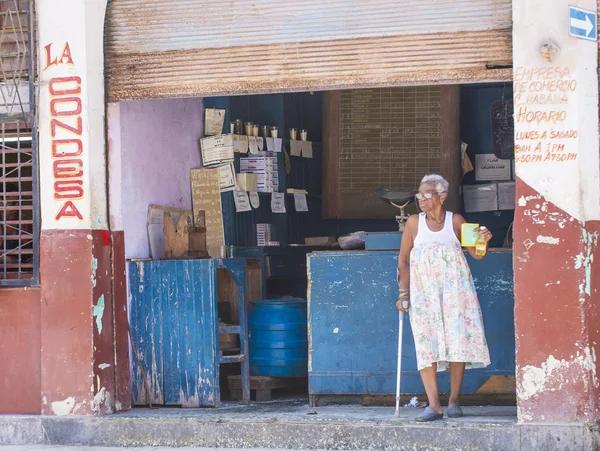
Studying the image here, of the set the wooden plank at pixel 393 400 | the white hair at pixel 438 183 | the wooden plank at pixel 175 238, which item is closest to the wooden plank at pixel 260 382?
the wooden plank at pixel 393 400

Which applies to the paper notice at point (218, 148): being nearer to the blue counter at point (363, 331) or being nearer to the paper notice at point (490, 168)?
the blue counter at point (363, 331)

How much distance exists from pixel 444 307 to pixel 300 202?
3862 mm

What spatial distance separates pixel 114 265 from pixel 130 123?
4.24 feet

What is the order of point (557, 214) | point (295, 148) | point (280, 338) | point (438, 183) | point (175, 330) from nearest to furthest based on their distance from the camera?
point (557, 214) → point (438, 183) → point (175, 330) → point (280, 338) → point (295, 148)

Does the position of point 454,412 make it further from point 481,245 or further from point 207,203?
point 207,203

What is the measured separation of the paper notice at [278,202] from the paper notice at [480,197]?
1.90 metres

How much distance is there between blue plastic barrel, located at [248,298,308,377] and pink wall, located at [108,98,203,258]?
3.88 feet

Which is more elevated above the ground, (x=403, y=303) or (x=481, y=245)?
(x=481, y=245)

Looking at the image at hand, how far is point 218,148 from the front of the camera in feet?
32.3

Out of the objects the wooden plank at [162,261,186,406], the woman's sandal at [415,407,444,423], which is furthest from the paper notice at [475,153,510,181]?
the woman's sandal at [415,407,444,423]

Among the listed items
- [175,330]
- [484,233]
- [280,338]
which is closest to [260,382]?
[280,338]

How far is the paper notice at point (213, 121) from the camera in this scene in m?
9.91

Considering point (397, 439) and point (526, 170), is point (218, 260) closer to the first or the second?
point (397, 439)

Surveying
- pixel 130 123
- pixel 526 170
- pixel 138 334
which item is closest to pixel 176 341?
pixel 138 334
